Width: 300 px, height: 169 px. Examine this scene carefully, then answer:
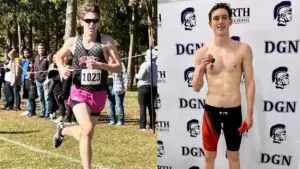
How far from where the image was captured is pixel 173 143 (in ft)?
23.0

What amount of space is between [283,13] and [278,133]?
53.8 inches

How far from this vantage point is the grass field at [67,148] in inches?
341

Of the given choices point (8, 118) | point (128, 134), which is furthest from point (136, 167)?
point (8, 118)

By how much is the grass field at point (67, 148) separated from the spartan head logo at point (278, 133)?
2.80 m

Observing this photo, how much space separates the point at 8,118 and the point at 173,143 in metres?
9.98

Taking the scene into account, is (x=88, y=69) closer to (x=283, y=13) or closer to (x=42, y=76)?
Answer: (x=283, y=13)

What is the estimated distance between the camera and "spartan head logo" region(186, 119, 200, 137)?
22.3 feet

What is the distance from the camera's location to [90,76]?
690 cm

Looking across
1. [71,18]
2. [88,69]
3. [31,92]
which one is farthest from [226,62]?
[71,18]

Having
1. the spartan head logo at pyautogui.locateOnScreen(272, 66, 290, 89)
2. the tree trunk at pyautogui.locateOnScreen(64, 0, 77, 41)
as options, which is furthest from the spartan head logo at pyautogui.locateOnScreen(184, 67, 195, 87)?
the tree trunk at pyautogui.locateOnScreen(64, 0, 77, 41)

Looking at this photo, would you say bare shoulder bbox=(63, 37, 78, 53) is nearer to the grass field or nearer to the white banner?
the white banner

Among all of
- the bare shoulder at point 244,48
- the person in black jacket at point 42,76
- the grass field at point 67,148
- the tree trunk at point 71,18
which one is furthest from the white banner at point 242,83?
the tree trunk at point 71,18

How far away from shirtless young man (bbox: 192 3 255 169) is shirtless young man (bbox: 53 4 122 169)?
1483mm

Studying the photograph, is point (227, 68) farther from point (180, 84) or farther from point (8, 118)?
point (8, 118)
